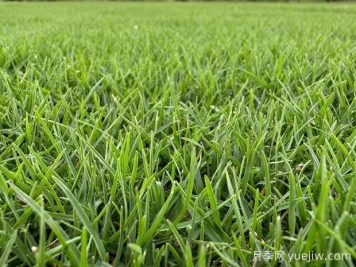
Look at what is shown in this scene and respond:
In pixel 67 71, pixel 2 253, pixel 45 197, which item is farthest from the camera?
pixel 67 71

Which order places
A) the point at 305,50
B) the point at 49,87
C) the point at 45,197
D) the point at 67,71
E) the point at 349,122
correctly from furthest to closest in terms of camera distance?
the point at 305,50 < the point at 67,71 < the point at 49,87 < the point at 349,122 < the point at 45,197

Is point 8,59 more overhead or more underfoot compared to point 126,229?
more overhead

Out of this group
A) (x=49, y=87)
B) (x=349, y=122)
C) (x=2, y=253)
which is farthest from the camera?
(x=49, y=87)

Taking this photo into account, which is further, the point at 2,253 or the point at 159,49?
the point at 159,49

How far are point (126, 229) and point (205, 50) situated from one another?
149cm

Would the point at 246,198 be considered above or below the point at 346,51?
below

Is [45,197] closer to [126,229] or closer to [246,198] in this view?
[126,229]

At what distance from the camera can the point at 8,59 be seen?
1617mm

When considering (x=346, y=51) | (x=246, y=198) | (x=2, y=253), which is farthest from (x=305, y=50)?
(x=2, y=253)

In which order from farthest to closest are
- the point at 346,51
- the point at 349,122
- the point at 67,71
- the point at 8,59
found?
the point at 346,51 → the point at 8,59 → the point at 67,71 → the point at 349,122

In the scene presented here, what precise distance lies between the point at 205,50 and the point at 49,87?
3.04 feet

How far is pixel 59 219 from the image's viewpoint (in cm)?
65

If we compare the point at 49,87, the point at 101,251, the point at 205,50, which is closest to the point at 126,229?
the point at 101,251

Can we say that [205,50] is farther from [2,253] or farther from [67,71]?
[2,253]
